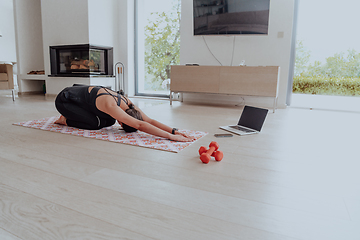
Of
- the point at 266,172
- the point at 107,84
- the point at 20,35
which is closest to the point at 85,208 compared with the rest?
the point at 266,172

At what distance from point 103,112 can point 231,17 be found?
115 inches

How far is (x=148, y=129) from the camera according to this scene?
7.02 ft

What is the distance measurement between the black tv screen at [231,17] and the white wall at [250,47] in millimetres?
192

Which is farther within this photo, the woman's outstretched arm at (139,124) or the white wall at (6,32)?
the white wall at (6,32)

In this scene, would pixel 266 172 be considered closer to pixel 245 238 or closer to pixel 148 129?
pixel 245 238

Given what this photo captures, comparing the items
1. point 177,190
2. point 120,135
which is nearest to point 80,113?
point 120,135

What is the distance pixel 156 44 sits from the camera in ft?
18.6

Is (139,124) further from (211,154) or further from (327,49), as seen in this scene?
(327,49)

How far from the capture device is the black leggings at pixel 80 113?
2486mm

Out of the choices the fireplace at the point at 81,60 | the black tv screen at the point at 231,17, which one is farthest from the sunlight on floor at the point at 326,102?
the fireplace at the point at 81,60

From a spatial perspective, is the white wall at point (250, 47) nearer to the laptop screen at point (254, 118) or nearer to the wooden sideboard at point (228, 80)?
the wooden sideboard at point (228, 80)

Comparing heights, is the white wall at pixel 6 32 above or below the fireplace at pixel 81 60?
above

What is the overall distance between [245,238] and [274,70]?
3301 mm

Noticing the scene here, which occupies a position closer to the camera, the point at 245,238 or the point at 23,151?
the point at 245,238
